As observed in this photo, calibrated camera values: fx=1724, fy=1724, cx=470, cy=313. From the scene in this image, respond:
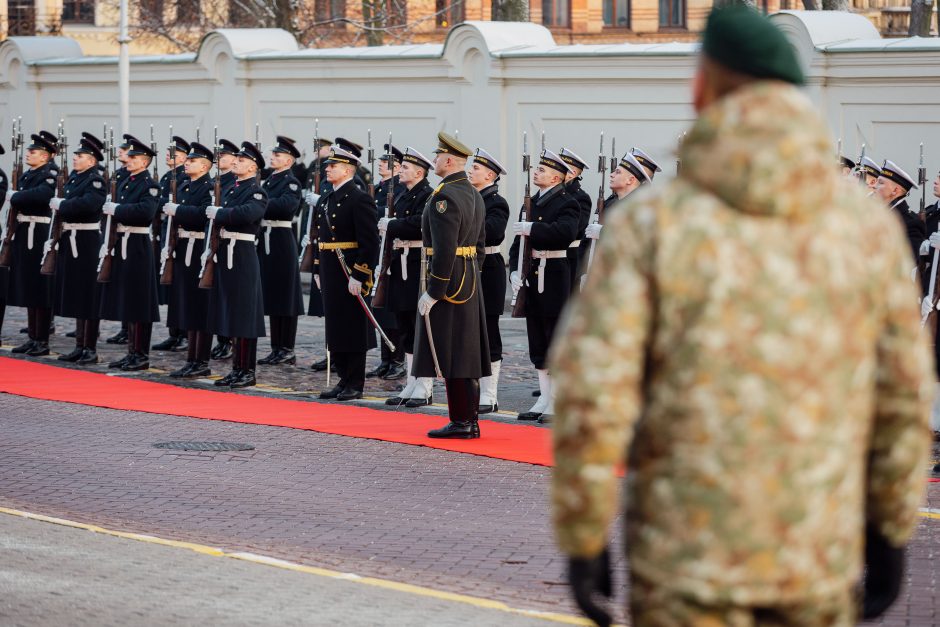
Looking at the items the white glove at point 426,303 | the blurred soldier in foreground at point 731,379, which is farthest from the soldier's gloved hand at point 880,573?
the white glove at point 426,303

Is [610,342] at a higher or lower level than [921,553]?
higher

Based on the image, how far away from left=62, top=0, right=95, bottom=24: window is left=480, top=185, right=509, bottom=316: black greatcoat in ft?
147

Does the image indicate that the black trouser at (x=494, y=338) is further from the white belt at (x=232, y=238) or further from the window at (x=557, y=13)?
the window at (x=557, y=13)

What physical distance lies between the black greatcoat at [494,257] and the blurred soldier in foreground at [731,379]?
857 cm

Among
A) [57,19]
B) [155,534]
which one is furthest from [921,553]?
[57,19]

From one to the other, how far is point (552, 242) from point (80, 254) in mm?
4922

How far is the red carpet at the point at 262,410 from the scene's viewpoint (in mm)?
10289

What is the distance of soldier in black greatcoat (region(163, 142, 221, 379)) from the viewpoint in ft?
44.5

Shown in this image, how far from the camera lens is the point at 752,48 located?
3176 mm

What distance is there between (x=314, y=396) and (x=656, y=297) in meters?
9.74

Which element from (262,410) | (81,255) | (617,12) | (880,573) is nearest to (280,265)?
(81,255)

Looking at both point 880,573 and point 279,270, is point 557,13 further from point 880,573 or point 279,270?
point 880,573

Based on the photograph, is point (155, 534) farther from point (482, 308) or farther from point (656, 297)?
point (656, 297)

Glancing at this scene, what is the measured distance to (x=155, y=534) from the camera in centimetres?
767
